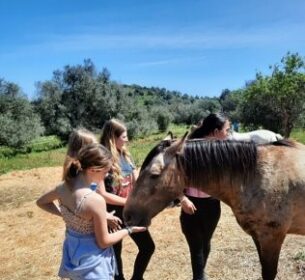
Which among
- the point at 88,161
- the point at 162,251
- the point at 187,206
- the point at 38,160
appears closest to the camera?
the point at 88,161

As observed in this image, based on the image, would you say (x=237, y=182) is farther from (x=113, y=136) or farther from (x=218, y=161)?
(x=113, y=136)

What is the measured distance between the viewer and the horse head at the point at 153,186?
9.98ft

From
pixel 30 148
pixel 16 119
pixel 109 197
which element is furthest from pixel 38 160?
pixel 109 197

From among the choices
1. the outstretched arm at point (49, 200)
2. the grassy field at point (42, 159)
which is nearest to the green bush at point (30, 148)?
the grassy field at point (42, 159)

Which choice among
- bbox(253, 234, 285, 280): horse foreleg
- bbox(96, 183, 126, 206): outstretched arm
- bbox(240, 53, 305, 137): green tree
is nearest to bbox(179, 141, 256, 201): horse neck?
bbox(253, 234, 285, 280): horse foreleg

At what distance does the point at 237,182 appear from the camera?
10.5ft

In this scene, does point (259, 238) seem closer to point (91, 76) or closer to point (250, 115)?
point (250, 115)

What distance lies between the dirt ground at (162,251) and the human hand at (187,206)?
1.31 metres

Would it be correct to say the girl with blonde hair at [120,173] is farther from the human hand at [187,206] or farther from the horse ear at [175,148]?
the horse ear at [175,148]

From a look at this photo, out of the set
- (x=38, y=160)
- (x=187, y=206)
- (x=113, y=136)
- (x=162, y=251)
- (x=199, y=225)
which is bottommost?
(x=162, y=251)

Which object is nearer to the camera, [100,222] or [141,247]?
[100,222]

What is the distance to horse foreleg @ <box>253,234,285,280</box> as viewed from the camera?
322cm

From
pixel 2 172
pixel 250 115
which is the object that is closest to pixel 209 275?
pixel 2 172

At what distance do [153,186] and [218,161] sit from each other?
539mm
